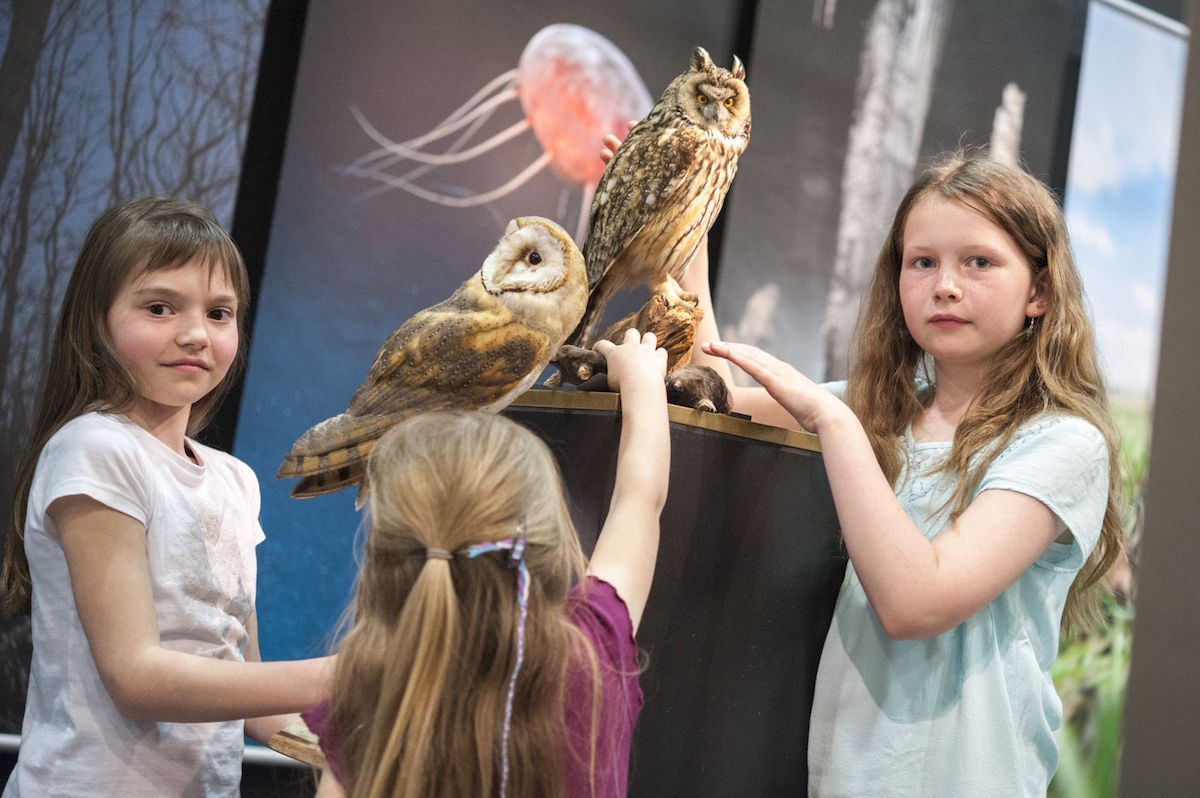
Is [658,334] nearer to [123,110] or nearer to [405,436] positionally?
[405,436]

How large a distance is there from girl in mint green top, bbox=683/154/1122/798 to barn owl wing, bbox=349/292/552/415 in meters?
0.27

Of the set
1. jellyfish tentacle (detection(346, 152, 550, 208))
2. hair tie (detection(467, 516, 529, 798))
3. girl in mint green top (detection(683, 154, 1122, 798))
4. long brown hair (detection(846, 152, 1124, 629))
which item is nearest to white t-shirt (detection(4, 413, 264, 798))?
hair tie (detection(467, 516, 529, 798))

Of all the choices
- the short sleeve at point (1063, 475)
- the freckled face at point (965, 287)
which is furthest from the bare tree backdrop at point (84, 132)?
Answer: the short sleeve at point (1063, 475)

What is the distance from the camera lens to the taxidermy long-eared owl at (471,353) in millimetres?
991

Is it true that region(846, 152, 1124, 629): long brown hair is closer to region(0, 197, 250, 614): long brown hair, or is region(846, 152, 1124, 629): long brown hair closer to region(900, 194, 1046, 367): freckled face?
region(900, 194, 1046, 367): freckled face

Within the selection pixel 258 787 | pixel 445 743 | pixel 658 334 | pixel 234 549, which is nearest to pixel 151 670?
pixel 234 549

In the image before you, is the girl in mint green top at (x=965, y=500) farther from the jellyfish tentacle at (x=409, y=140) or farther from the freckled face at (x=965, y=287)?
the jellyfish tentacle at (x=409, y=140)

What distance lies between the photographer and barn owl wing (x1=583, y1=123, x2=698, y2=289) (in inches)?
47.4

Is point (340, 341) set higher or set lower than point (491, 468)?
higher

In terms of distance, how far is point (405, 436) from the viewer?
878 mm

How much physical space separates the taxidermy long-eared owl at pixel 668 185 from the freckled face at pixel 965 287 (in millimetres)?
255

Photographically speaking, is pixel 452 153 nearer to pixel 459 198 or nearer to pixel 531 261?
pixel 459 198

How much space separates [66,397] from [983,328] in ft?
3.40

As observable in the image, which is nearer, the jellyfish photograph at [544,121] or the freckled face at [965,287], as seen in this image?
the freckled face at [965,287]
